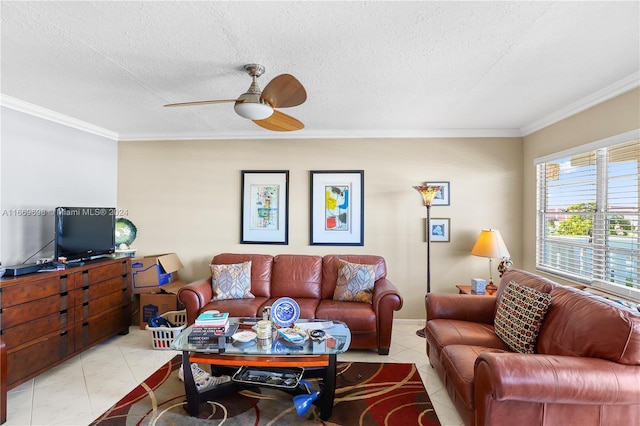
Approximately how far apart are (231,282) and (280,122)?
192cm

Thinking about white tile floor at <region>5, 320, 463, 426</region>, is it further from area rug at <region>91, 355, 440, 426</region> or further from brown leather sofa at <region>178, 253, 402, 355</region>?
brown leather sofa at <region>178, 253, 402, 355</region>

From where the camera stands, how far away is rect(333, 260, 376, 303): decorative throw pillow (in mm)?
3362

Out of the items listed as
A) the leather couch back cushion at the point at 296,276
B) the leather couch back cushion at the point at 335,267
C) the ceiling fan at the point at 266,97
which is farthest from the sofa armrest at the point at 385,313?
the ceiling fan at the point at 266,97

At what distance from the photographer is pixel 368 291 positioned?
339 centimetres

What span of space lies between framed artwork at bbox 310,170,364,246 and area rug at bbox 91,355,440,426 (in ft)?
5.80

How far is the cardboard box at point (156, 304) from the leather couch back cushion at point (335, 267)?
6.00 ft

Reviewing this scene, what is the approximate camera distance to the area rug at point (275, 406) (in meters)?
2.08

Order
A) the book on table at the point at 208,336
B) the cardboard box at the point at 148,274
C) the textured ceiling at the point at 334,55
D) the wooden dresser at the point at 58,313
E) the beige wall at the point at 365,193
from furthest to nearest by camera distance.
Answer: the beige wall at the point at 365,193
the cardboard box at the point at 148,274
the wooden dresser at the point at 58,313
the book on table at the point at 208,336
the textured ceiling at the point at 334,55

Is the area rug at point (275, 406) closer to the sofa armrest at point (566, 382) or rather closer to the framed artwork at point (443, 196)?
the sofa armrest at point (566, 382)

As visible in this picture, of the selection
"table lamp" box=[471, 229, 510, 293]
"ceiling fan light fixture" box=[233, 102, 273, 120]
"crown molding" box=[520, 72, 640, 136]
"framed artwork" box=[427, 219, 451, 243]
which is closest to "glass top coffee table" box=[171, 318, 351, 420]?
"ceiling fan light fixture" box=[233, 102, 273, 120]

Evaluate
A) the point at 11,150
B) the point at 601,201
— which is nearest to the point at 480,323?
the point at 601,201

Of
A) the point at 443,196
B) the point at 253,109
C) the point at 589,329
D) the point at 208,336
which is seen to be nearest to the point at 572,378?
the point at 589,329

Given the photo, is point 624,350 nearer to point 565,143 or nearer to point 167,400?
point 565,143

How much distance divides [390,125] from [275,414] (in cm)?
322
